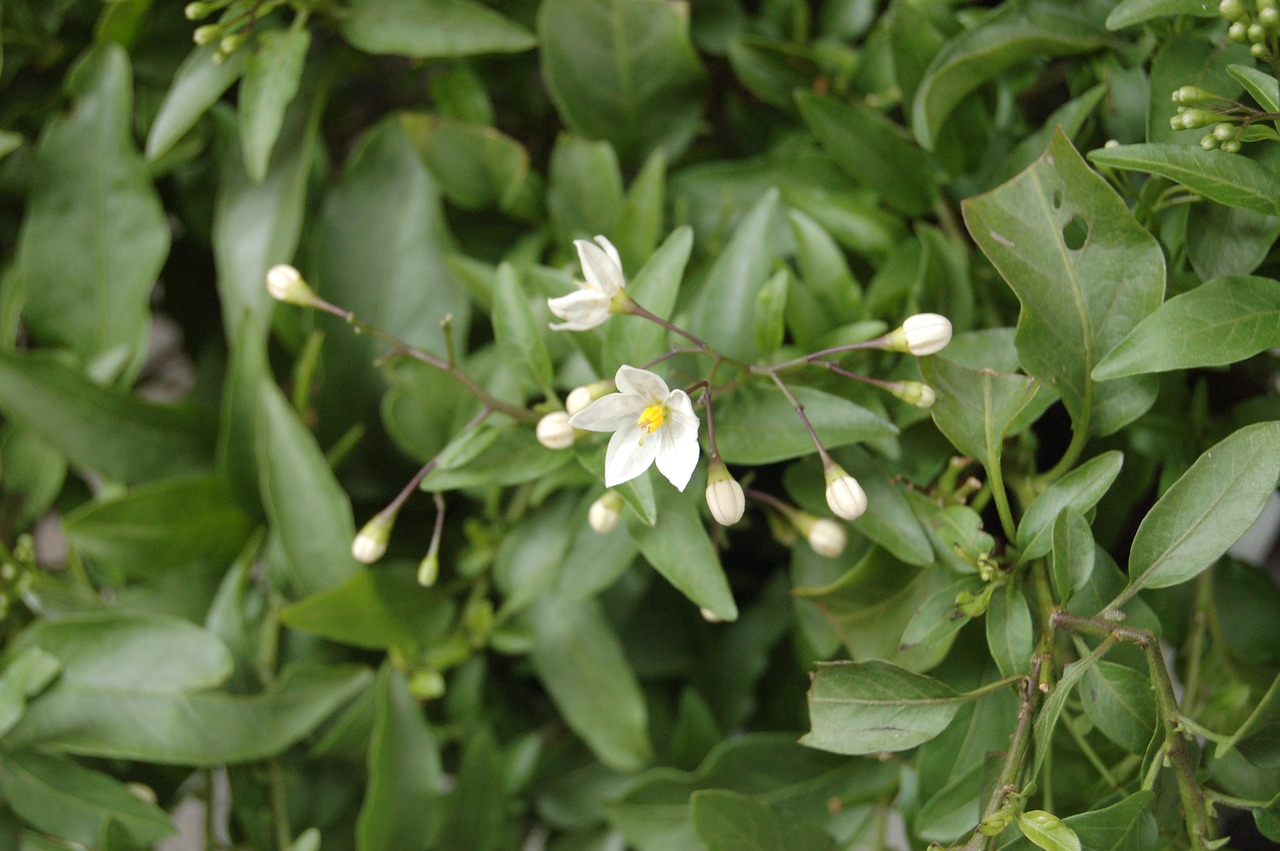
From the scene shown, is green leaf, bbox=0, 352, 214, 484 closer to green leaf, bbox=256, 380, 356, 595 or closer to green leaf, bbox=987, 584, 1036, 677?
green leaf, bbox=256, 380, 356, 595

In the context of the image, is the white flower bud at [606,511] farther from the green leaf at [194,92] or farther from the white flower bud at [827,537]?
the green leaf at [194,92]

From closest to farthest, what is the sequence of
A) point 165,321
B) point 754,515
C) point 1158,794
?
point 1158,794 < point 754,515 < point 165,321

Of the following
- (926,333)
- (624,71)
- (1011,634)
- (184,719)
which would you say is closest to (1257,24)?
(926,333)

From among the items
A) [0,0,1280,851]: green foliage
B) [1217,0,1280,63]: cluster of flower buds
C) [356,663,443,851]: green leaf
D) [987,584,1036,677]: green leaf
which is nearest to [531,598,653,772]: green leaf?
[0,0,1280,851]: green foliage

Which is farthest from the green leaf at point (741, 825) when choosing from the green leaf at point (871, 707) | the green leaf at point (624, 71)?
the green leaf at point (624, 71)

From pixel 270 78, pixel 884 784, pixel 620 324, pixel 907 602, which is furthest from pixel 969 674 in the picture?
pixel 270 78

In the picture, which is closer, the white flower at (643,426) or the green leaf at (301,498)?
the white flower at (643,426)

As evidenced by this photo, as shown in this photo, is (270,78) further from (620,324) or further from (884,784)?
(884,784)
